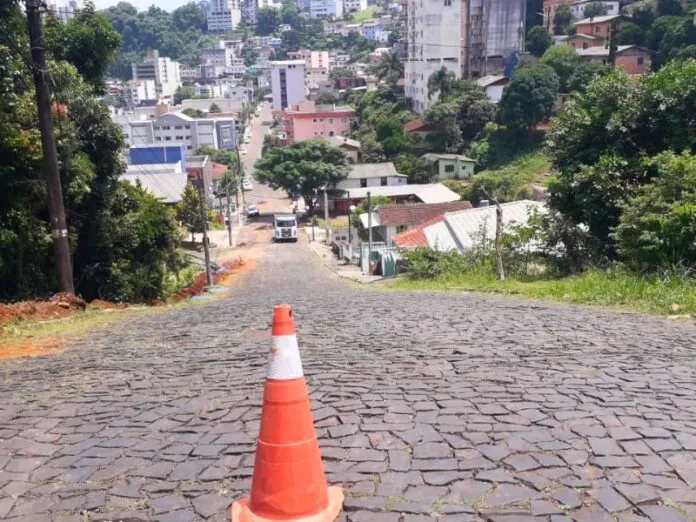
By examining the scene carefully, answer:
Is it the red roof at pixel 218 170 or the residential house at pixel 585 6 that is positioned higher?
the residential house at pixel 585 6

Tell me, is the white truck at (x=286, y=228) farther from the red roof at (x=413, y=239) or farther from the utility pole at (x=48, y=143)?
the utility pole at (x=48, y=143)

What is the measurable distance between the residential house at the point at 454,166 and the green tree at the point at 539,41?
22637mm

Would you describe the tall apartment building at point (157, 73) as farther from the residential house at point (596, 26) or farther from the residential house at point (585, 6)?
the residential house at point (596, 26)

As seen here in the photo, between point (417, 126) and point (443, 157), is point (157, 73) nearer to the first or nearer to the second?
point (417, 126)

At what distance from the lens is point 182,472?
377cm

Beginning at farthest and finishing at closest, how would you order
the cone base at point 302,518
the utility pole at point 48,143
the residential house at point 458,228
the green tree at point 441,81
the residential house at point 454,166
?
the green tree at point 441,81
the residential house at point 454,166
the residential house at point 458,228
the utility pole at point 48,143
the cone base at point 302,518

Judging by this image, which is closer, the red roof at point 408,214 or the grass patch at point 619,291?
the grass patch at point 619,291

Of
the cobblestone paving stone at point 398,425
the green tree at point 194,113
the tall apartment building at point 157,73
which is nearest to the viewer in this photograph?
the cobblestone paving stone at point 398,425

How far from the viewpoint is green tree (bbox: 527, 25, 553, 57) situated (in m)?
71.1

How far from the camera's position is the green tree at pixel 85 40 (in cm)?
1580

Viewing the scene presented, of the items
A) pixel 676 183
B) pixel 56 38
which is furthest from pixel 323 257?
pixel 676 183

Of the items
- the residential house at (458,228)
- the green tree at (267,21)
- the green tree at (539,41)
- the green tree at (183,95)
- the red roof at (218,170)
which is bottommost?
the residential house at (458,228)

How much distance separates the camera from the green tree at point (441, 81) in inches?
2628

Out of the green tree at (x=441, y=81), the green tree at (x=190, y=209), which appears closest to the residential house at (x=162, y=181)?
the green tree at (x=190, y=209)
